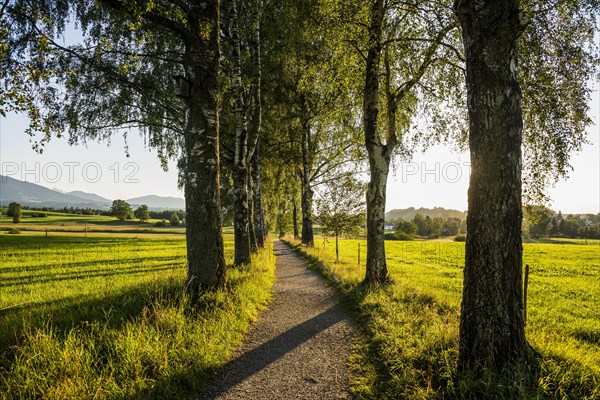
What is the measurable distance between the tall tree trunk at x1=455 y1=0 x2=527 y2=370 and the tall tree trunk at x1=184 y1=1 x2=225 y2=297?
5.06m

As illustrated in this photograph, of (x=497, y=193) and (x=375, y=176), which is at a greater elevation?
(x=375, y=176)

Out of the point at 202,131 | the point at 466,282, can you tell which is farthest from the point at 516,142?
the point at 202,131

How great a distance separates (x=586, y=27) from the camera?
600 centimetres

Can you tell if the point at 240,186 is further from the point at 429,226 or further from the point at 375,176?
the point at 429,226

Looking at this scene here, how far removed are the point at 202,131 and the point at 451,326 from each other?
6065 millimetres

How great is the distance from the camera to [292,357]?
4.93 meters

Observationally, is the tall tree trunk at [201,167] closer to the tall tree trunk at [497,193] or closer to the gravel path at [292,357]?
the gravel path at [292,357]

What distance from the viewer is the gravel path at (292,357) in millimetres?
3906

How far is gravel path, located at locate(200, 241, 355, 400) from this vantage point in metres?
3.91

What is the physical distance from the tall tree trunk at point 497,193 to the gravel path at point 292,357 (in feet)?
6.22

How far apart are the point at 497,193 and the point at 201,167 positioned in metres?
5.47

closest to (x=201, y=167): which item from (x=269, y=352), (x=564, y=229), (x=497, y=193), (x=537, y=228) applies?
(x=269, y=352)

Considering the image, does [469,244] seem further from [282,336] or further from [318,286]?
[318,286]

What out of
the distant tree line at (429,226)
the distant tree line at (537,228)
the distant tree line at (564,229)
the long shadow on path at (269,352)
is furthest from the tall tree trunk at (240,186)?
the distant tree line at (564,229)
